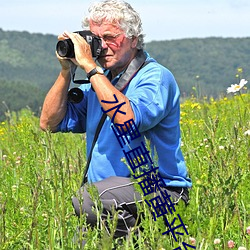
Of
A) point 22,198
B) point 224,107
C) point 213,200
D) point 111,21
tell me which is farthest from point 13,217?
point 224,107

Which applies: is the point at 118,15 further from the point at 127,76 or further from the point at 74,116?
the point at 74,116

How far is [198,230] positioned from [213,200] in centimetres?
26

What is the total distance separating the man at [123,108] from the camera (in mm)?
3232

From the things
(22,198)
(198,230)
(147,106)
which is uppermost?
(147,106)

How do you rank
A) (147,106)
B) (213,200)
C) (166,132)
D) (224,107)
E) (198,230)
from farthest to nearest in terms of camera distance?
(224,107), (166,132), (147,106), (213,200), (198,230)

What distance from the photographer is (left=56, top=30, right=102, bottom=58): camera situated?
342cm

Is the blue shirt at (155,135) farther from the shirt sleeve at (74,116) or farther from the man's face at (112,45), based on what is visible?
the shirt sleeve at (74,116)

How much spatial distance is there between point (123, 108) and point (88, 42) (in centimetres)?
47

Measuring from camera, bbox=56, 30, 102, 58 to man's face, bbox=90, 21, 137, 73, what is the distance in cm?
6

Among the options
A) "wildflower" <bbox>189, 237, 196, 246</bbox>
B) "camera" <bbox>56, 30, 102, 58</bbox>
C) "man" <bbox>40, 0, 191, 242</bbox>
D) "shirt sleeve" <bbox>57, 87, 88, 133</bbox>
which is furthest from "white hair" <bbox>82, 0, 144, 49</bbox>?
"wildflower" <bbox>189, 237, 196, 246</bbox>

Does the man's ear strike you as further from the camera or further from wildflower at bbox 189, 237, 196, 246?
wildflower at bbox 189, 237, 196, 246

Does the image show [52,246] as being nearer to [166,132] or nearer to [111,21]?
[166,132]

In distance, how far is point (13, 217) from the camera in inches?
145

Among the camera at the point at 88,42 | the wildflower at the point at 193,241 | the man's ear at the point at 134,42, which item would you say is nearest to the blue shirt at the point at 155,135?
the man's ear at the point at 134,42
